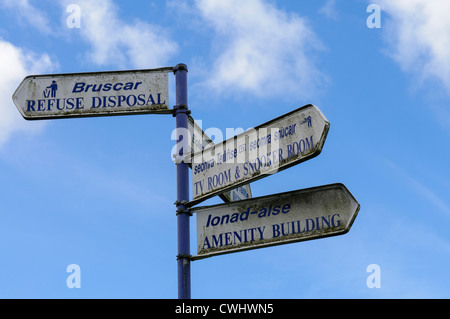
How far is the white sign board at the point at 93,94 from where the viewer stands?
666 cm

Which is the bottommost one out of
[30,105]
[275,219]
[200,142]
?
[275,219]

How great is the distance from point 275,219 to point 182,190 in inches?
38.6

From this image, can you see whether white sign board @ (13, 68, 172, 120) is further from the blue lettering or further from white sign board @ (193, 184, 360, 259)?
white sign board @ (193, 184, 360, 259)

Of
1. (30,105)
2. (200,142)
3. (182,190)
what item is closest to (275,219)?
(182,190)

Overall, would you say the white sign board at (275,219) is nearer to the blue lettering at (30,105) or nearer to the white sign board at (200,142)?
the white sign board at (200,142)

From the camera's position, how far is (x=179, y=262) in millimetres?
6133

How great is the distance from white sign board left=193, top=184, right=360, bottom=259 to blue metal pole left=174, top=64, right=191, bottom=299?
0.41ft

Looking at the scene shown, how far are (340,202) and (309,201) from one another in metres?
0.27

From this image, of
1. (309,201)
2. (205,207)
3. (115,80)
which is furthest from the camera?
(115,80)

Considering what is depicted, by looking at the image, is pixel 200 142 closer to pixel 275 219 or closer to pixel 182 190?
pixel 182 190

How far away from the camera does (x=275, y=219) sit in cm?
591

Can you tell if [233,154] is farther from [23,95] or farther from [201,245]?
[23,95]
